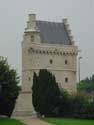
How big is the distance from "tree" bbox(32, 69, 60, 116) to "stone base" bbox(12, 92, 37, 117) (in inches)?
151

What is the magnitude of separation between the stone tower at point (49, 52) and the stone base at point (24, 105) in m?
0.17

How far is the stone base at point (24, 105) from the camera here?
9884 cm

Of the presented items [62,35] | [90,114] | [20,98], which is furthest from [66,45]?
[90,114]

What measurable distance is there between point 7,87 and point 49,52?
15.0 m

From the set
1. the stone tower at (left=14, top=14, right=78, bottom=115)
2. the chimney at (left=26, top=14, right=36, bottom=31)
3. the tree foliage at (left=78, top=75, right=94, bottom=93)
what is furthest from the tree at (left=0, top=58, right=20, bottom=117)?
the tree foliage at (left=78, top=75, right=94, bottom=93)

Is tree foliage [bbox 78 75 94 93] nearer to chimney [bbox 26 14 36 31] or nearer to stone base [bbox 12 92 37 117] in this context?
chimney [bbox 26 14 36 31]

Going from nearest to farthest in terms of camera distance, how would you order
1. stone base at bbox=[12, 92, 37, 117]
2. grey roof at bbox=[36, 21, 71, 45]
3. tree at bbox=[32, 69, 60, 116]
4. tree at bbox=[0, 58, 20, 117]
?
tree at bbox=[32, 69, 60, 116]
tree at bbox=[0, 58, 20, 117]
stone base at bbox=[12, 92, 37, 117]
grey roof at bbox=[36, 21, 71, 45]

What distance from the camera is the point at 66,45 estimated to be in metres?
111

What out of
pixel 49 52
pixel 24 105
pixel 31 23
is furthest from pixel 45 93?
pixel 31 23

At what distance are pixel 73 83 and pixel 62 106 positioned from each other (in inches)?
707

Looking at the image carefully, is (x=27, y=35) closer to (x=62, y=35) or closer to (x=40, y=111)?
(x=62, y=35)

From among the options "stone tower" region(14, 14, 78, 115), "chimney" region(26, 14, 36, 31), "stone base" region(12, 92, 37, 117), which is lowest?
"stone base" region(12, 92, 37, 117)

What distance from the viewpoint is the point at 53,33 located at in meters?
110

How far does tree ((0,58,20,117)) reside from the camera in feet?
312
